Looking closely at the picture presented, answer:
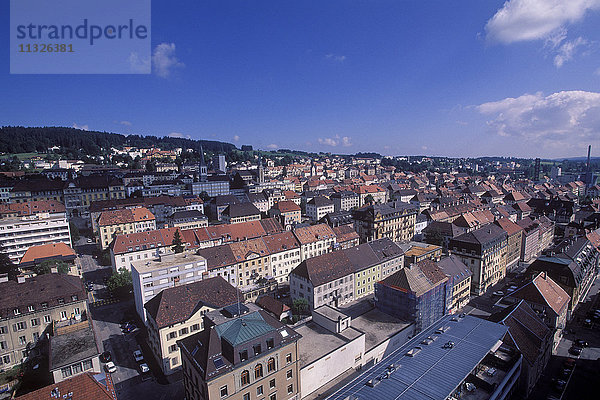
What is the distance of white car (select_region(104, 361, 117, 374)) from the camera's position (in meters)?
44.3

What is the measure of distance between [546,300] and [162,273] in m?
62.6

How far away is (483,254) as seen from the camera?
2709 inches

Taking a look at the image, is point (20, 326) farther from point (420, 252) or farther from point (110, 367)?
point (420, 252)

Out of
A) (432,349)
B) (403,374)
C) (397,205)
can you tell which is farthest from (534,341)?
(397,205)

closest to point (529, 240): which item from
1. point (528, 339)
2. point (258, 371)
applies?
point (528, 339)

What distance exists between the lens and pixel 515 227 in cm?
8644

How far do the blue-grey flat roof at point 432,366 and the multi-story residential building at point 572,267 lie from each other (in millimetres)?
26442

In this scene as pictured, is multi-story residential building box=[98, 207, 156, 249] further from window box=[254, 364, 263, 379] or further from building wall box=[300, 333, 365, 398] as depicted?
building wall box=[300, 333, 365, 398]

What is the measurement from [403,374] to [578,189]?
23214cm

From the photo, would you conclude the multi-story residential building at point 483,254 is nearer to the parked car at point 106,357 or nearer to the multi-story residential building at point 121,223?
the parked car at point 106,357

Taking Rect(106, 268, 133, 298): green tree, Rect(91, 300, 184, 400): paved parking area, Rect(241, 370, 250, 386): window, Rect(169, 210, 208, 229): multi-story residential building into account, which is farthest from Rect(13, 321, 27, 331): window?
Rect(169, 210, 208, 229): multi-story residential building

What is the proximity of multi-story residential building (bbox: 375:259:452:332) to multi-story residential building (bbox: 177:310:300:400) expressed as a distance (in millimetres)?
20717

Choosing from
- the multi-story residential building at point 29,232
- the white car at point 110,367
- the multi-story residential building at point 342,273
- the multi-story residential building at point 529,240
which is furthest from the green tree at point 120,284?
the multi-story residential building at point 529,240

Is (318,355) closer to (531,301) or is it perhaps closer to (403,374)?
(403,374)
